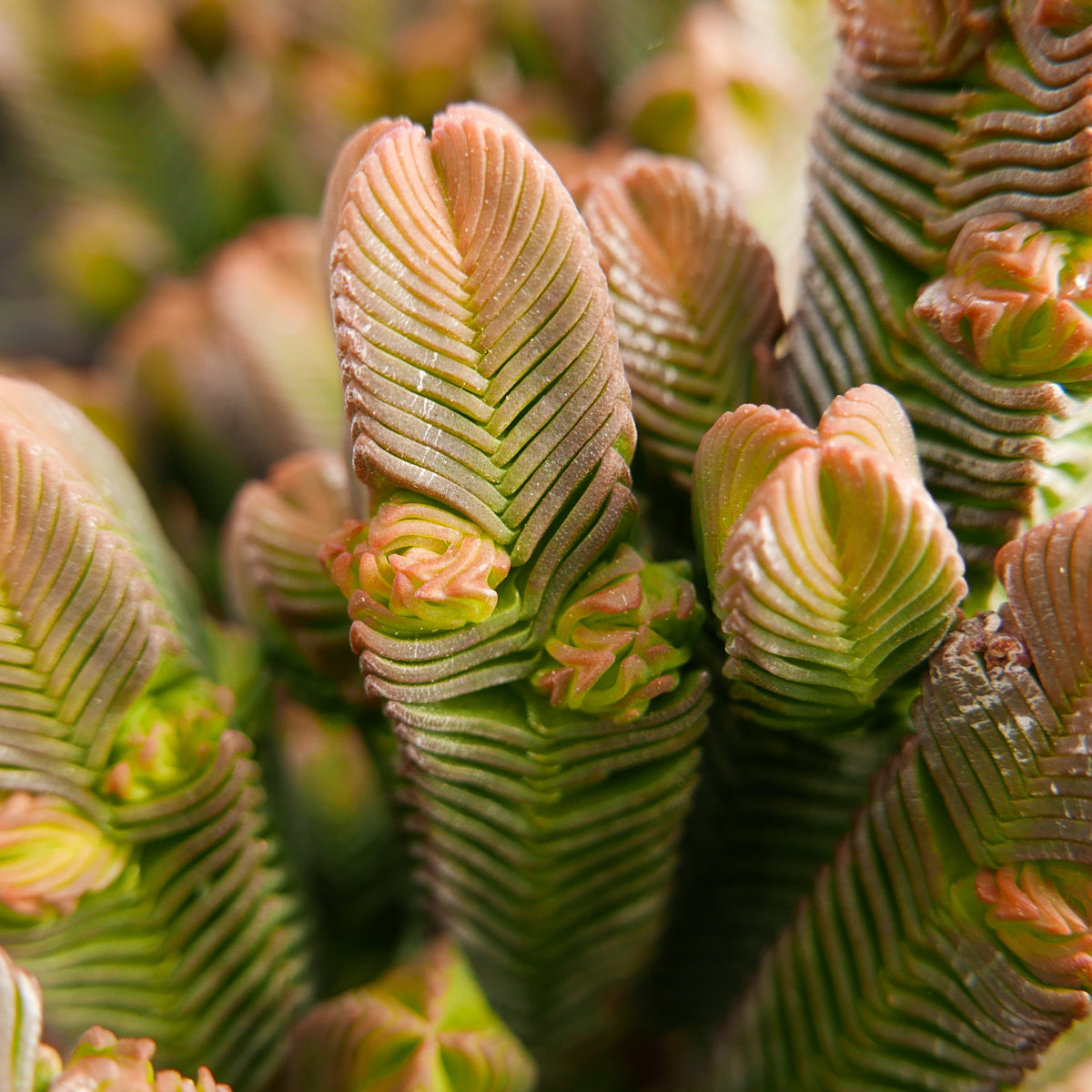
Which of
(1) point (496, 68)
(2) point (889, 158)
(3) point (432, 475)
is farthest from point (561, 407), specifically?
(1) point (496, 68)

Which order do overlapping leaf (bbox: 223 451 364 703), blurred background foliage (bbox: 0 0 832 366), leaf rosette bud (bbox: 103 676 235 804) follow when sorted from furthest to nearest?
blurred background foliage (bbox: 0 0 832 366) < overlapping leaf (bbox: 223 451 364 703) < leaf rosette bud (bbox: 103 676 235 804)

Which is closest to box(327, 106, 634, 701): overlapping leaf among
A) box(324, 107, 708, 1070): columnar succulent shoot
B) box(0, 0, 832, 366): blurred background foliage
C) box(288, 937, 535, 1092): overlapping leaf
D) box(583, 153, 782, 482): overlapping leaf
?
box(324, 107, 708, 1070): columnar succulent shoot

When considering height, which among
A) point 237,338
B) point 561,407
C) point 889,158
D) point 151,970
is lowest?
Answer: point 151,970

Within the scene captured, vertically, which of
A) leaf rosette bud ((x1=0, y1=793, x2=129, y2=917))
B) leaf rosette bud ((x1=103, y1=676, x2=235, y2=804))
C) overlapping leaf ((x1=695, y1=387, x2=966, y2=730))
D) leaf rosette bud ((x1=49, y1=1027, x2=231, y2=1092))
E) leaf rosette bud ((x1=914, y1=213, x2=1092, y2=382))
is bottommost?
leaf rosette bud ((x1=49, y1=1027, x2=231, y2=1092))

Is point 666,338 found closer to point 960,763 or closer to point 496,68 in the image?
point 960,763

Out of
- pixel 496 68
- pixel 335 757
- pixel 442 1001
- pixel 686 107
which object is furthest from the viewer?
pixel 496 68

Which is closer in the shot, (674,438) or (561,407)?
(561,407)

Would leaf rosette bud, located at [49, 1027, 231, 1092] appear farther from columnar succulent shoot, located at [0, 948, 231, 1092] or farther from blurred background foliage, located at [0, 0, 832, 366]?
blurred background foliage, located at [0, 0, 832, 366]
